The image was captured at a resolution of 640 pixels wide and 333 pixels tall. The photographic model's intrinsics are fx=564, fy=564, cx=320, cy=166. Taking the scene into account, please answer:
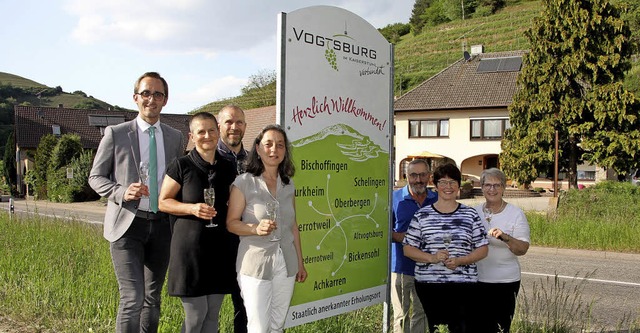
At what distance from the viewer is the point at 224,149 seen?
4.33m

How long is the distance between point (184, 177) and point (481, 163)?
34.5m

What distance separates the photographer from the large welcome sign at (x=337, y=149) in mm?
4020

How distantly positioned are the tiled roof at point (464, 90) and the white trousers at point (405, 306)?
1220 inches

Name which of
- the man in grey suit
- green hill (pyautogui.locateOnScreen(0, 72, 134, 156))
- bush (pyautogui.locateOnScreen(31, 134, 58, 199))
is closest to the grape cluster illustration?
the man in grey suit

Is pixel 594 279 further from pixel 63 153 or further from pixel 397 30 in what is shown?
pixel 397 30

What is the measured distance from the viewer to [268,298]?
140 inches

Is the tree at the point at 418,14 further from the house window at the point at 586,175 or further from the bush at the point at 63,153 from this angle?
the bush at the point at 63,153

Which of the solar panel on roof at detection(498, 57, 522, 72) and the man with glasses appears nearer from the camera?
the man with glasses

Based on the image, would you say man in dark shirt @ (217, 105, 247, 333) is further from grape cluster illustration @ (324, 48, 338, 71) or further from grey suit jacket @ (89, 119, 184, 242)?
grape cluster illustration @ (324, 48, 338, 71)

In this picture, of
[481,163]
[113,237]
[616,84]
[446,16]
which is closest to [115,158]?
[113,237]

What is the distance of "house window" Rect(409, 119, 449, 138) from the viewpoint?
120ft

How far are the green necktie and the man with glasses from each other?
6.83 ft

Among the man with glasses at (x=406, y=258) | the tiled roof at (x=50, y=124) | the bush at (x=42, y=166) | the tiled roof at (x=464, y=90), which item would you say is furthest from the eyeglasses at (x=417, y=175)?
the tiled roof at (x=50, y=124)

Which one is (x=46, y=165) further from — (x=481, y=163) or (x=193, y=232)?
(x=193, y=232)
